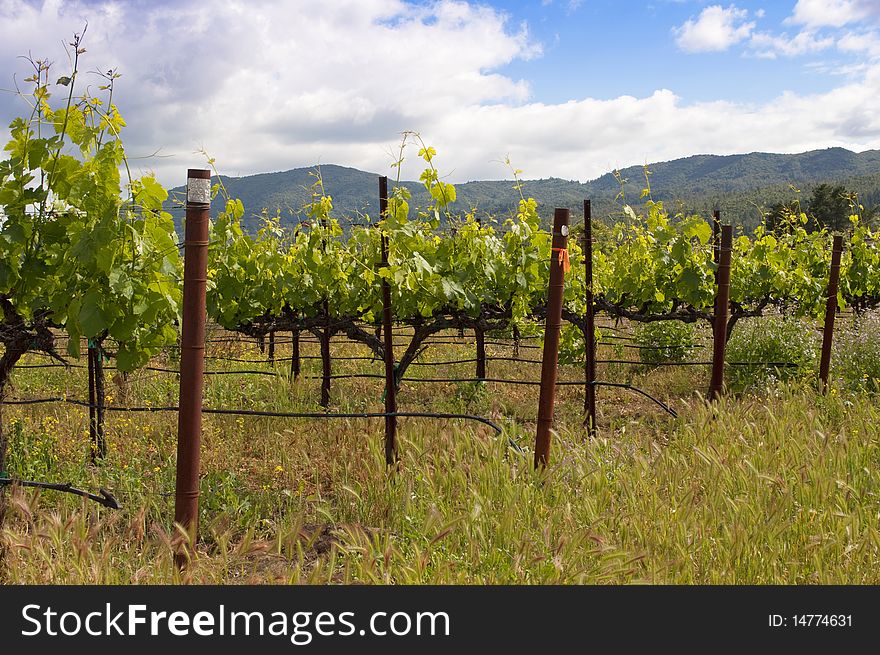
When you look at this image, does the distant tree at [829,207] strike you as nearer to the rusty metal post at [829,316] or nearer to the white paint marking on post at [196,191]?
the rusty metal post at [829,316]

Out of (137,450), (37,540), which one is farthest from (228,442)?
(37,540)

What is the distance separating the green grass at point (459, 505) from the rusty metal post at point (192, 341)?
0.23 meters

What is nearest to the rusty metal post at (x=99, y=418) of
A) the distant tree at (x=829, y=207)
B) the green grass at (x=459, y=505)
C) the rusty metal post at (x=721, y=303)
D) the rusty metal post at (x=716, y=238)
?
the green grass at (x=459, y=505)

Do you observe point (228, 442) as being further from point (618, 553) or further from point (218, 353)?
point (218, 353)

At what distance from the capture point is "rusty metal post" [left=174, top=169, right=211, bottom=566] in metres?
3.09

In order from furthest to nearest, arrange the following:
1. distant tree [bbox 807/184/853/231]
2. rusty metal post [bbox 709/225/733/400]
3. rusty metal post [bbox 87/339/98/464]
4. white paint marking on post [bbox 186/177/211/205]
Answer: distant tree [bbox 807/184/853/231], rusty metal post [bbox 709/225/733/400], rusty metal post [bbox 87/339/98/464], white paint marking on post [bbox 186/177/211/205]

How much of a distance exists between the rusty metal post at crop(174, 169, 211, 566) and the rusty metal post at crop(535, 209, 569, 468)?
197 centimetres

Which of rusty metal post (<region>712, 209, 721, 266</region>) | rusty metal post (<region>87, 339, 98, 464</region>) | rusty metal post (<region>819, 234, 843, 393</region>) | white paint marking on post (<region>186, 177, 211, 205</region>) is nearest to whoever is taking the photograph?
white paint marking on post (<region>186, 177, 211, 205</region>)

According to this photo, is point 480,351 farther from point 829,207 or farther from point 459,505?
point 829,207

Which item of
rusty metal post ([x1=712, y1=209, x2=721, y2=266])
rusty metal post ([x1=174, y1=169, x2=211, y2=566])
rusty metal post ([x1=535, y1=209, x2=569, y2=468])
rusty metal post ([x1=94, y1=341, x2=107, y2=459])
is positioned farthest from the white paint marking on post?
rusty metal post ([x1=712, y1=209, x2=721, y2=266])

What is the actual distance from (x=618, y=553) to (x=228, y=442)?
12.8 feet

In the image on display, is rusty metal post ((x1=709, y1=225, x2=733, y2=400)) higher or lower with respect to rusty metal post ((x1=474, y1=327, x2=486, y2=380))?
higher

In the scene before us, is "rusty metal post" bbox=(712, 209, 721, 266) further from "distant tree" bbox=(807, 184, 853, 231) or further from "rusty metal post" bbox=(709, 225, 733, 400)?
"distant tree" bbox=(807, 184, 853, 231)

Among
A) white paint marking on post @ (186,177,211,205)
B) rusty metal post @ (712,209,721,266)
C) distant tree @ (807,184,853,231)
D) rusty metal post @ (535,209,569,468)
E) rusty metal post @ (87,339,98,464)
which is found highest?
distant tree @ (807,184,853,231)
